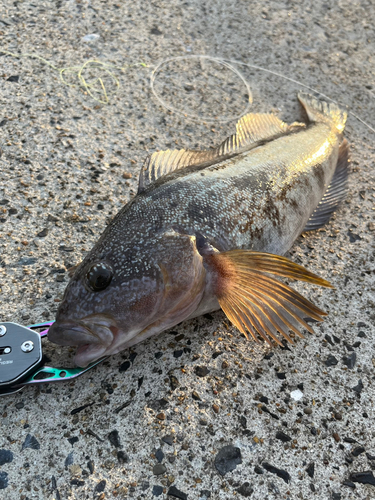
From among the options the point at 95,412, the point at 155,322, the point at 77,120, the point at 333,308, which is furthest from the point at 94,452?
the point at 77,120

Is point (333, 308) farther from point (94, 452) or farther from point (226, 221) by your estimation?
point (94, 452)

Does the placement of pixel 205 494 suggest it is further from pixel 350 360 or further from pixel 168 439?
pixel 350 360

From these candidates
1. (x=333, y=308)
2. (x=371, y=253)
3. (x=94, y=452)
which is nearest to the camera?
(x=94, y=452)

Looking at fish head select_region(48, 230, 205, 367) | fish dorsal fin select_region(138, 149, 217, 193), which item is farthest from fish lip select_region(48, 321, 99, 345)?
fish dorsal fin select_region(138, 149, 217, 193)

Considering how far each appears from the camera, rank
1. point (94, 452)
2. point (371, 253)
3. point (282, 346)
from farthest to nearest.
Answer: point (371, 253)
point (282, 346)
point (94, 452)

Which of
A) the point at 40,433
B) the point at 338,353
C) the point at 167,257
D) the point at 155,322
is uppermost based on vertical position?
the point at 167,257

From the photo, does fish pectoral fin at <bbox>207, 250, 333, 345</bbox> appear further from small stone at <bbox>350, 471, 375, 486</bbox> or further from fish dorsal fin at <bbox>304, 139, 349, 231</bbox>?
fish dorsal fin at <bbox>304, 139, 349, 231</bbox>

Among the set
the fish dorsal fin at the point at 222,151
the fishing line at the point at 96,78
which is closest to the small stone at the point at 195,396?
the fish dorsal fin at the point at 222,151

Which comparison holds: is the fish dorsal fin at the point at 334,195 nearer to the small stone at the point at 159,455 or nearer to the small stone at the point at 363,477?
the small stone at the point at 363,477

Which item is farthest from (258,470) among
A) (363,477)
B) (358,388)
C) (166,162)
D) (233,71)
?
(233,71)
